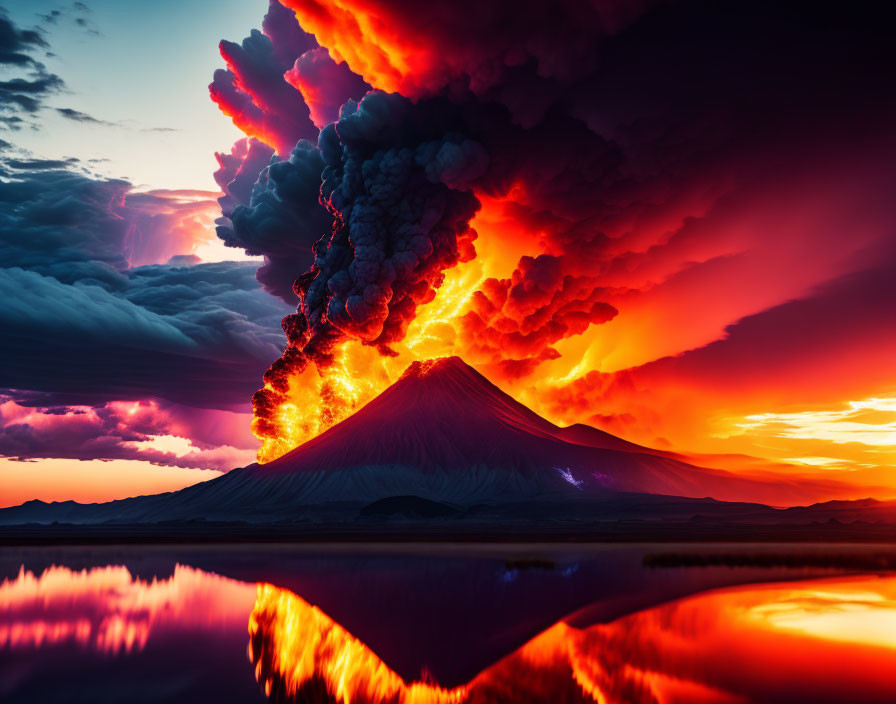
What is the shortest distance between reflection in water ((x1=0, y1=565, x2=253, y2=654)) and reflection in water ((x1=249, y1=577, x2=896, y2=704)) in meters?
2.25

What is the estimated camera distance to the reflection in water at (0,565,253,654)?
17500 millimetres

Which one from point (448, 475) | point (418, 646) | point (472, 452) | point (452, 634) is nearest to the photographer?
point (418, 646)

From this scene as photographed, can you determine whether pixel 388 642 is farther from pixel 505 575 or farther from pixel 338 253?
pixel 338 253

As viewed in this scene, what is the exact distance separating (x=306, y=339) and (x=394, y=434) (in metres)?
32.9

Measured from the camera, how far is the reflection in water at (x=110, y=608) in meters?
17.5

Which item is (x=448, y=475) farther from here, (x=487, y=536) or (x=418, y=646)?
(x=418, y=646)

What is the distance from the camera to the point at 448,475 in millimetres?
139500

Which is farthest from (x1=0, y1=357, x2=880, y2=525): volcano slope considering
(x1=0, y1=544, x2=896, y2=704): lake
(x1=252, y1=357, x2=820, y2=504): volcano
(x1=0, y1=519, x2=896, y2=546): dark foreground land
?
(x1=0, y1=544, x2=896, y2=704): lake

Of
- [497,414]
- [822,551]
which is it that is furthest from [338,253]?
[822,551]

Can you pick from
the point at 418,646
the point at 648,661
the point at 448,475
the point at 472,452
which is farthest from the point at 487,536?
the point at 472,452

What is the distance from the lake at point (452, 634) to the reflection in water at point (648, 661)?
55mm

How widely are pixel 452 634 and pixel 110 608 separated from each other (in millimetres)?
10918

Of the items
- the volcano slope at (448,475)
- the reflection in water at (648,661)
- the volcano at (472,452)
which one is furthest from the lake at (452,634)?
the volcano at (472,452)

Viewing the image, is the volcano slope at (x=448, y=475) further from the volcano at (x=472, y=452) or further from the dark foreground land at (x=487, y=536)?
the dark foreground land at (x=487, y=536)
